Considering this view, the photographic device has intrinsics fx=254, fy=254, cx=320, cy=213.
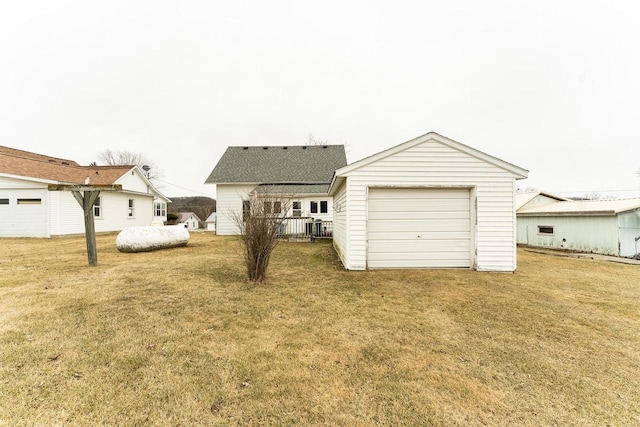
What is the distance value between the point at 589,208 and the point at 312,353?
55.2ft

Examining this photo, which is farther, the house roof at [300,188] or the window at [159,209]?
the window at [159,209]

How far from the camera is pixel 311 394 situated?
231 centimetres

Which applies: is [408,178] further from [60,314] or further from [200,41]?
[200,41]

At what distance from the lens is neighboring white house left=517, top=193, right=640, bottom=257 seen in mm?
11602

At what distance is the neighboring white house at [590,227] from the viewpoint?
1160cm

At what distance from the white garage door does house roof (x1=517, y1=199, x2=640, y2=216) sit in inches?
388

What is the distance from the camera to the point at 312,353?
2.99 m

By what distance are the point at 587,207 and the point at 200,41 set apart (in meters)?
22.0

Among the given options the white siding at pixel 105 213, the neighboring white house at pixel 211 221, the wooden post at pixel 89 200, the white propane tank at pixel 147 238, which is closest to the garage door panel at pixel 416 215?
the wooden post at pixel 89 200

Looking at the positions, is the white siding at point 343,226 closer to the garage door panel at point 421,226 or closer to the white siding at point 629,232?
the garage door panel at point 421,226

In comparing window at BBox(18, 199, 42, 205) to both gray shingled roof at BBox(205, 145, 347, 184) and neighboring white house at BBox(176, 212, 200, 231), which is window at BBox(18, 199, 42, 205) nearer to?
gray shingled roof at BBox(205, 145, 347, 184)

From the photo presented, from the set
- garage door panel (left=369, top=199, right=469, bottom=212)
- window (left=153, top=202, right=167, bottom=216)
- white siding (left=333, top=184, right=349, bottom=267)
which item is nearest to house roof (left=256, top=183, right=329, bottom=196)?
white siding (left=333, top=184, right=349, bottom=267)

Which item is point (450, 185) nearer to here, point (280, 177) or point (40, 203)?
point (280, 177)

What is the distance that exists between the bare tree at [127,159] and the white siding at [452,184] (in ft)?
153
